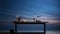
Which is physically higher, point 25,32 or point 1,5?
point 1,5

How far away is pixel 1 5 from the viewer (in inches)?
159

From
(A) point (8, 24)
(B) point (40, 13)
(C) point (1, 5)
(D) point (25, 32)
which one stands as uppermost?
(C) point (1, 5)

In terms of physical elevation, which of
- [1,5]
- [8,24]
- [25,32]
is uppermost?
[1,5]

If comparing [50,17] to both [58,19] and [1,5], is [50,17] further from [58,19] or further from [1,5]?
[1,5]

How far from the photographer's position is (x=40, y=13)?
4082 mm

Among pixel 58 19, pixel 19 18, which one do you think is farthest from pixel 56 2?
pixel 19 18

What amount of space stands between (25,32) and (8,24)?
0.69 m

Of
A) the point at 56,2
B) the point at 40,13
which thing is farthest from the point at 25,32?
the point at 56,2

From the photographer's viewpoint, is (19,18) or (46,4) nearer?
→ (19,18)

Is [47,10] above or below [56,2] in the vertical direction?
below

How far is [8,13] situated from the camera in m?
4.03

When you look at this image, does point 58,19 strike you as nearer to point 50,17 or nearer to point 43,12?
point 50,17

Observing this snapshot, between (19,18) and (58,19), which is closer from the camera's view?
(19,18)

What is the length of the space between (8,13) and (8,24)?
0.40 metres
